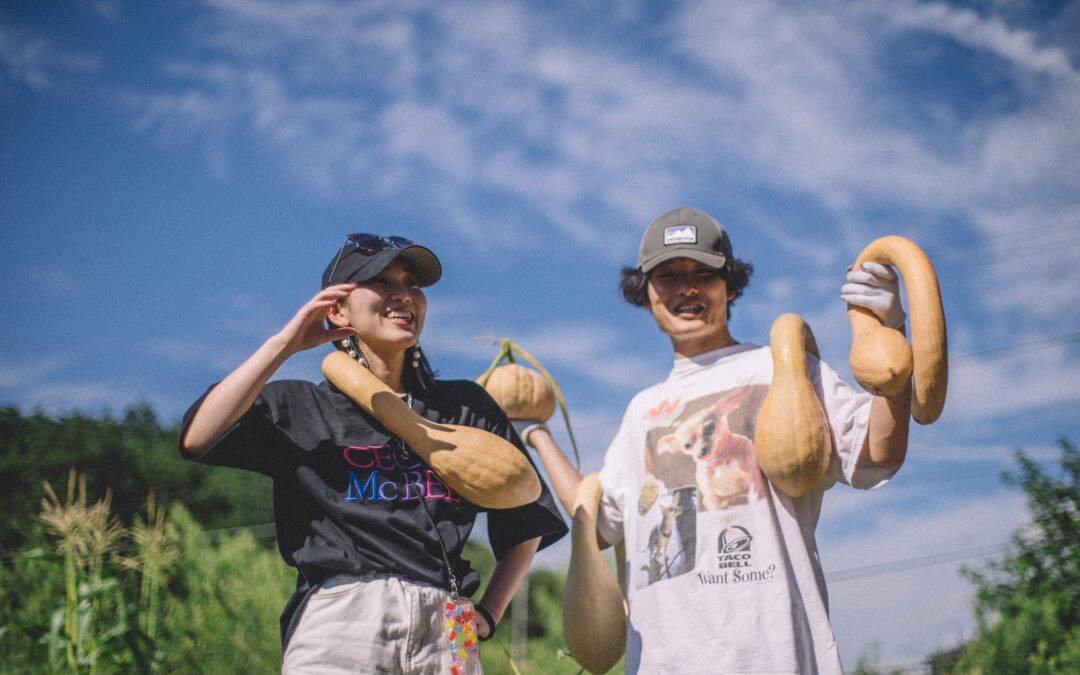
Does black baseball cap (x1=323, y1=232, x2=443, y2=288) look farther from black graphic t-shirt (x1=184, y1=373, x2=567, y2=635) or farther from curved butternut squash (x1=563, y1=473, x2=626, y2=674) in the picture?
curved butternut squash (x1=563, y1=473, x2=626, y2=674)

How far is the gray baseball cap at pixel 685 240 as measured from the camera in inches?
136

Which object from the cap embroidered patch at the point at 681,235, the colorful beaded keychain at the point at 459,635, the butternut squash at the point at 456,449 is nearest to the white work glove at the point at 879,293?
the cap embroidered patch at the point at 681,235

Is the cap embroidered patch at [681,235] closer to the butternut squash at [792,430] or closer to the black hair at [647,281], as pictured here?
the black hair at [647,281]

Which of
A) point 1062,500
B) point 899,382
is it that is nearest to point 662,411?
point 899,382

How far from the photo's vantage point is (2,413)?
55.3ft

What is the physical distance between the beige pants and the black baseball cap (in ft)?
3.00

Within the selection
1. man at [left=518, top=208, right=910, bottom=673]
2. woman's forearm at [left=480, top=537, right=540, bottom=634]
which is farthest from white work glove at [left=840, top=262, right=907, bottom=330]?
woman's forearm at [left=480, top=537, right=540, bottom=634]

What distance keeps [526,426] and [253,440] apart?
1.51m

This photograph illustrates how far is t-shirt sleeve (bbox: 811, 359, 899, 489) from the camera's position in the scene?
2.98 metres

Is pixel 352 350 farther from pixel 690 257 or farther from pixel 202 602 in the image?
pixel 202 602

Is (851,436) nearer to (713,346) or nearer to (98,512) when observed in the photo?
(713,346)

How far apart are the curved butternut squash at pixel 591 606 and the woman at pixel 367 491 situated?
0.28m

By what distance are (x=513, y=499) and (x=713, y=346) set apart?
3.42ft

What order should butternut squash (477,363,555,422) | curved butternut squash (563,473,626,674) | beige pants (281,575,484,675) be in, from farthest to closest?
butternut squash (477,363,555,422), curved butternut squash (563,473,626,674), beige pants (281,575,484,675)
